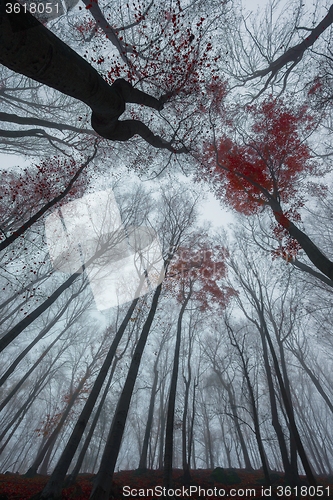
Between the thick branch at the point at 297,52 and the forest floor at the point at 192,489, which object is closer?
the thick branch at the point at 297,52

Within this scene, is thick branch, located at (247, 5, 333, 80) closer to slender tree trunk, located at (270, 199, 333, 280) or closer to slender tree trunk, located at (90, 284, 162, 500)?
slender tree trunk, located at (270, 199, 333, 280)

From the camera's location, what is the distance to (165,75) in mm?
6504

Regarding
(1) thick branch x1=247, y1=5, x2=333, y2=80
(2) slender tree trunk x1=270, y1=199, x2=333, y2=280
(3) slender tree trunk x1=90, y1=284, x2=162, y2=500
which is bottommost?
(3) slender tree trunk x1=90, y1=284, x2=162, y2=500

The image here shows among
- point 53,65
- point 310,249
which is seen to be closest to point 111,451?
point 310,249

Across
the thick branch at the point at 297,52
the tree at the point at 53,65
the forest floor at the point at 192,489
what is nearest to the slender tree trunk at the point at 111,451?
the forest floor at the point at 192,489

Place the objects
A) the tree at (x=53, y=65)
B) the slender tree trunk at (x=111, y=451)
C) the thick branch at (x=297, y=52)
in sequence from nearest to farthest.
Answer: the tree at (x=53, y=65) < the slender tree trunk at (x=111, y=451) < the thick branch at (x=297, y=52)

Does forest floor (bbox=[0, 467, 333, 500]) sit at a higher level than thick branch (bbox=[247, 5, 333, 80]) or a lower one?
lower

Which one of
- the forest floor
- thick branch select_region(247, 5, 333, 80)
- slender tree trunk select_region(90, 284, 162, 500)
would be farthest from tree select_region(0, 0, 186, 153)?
the forest floor

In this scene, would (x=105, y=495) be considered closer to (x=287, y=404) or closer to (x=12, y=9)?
(x=287, y=404)

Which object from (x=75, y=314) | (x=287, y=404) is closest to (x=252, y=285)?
(x=287, y=404)

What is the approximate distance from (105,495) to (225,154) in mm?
11614

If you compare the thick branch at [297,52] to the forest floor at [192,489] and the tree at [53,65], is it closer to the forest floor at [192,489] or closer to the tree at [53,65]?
the tree at [53,65]

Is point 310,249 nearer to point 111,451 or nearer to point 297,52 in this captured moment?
point 111,451

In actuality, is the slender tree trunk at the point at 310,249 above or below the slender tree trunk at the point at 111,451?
above
